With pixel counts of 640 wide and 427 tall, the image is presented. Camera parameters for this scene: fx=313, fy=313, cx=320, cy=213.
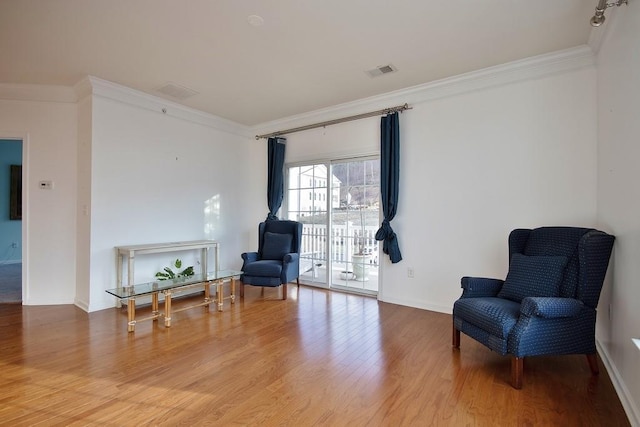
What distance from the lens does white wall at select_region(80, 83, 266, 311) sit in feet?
12.6

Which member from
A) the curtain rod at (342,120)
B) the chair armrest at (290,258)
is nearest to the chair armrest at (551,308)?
the curtain rod at (342,120)

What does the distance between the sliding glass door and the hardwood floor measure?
4.16ft

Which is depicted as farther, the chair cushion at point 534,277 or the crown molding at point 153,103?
the crown molding at point 153,103

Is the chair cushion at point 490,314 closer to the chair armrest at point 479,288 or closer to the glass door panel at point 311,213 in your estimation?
the chair armrest at point 479,288

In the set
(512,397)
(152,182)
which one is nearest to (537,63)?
(512,397)

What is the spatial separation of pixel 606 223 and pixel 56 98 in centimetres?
609

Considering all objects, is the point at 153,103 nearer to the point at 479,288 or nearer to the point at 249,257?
the point at 249,257

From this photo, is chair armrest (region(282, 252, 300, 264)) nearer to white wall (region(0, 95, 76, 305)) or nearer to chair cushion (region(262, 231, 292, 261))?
chair cushion (region(262, 231, 292, 261))

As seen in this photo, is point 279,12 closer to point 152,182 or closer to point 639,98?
point 639,98

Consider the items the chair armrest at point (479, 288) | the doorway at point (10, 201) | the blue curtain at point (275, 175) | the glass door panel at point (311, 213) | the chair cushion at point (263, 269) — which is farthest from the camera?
the doorway at point (10, 201)

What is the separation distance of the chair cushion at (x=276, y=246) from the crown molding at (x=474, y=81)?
1.87 metres

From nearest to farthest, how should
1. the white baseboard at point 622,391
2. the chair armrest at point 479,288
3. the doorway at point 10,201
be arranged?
the white baseboard at point 622,391 < the chair armrest at point 479,288 < the doorway at point 10,201

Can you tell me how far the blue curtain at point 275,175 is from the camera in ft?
17.2

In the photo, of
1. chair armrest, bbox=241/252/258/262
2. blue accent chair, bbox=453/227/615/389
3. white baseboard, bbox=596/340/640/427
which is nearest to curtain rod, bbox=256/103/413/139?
chair armrest, bbox=241/252/258/262
